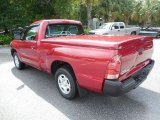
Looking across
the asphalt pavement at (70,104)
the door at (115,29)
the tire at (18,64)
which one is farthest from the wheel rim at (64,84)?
the door at (115,29)

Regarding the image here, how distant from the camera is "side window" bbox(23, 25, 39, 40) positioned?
5809 mm

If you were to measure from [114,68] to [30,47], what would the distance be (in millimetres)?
3147

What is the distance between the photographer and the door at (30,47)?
564cm

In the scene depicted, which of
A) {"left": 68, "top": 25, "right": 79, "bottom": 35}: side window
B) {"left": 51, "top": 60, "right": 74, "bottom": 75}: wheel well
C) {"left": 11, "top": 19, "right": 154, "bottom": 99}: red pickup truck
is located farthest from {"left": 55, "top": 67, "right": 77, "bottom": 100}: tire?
{"left": 68, "top": 25, "right": 79, "bottom": 35}: side window

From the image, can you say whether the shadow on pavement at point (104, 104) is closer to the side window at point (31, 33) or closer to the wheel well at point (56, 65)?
the wheel well at point (56, 65)

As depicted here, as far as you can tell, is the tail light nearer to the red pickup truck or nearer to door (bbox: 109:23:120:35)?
the red pickup truck

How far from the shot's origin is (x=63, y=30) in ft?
19.4

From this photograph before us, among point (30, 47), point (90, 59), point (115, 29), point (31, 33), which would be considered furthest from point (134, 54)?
point (115, 29)

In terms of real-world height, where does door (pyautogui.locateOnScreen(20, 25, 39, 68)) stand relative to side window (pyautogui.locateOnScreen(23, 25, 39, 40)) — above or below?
below

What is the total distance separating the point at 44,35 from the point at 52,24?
434 millimetres

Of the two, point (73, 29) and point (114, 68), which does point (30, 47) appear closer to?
point (73, 29)

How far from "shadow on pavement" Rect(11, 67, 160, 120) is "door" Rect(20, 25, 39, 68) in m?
0.78

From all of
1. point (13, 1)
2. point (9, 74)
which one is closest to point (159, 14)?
point (13, 1)

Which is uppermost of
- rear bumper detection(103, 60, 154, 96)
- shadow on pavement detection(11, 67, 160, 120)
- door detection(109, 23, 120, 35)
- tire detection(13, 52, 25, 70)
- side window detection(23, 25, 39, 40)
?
side window detection(23, 25, 39, 40)
